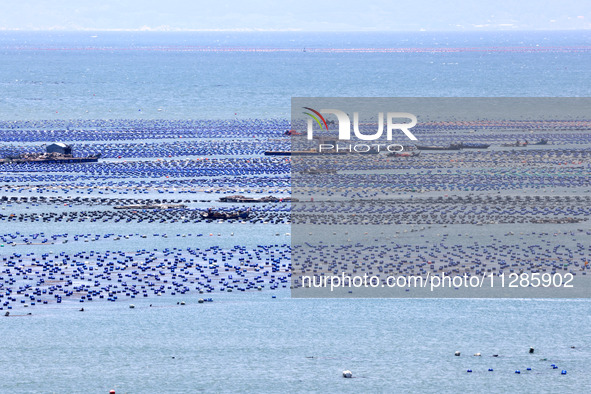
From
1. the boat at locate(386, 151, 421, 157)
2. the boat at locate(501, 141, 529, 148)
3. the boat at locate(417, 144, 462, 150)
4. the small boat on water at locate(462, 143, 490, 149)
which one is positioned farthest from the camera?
the boat at locate(501, 141, 529, 148)

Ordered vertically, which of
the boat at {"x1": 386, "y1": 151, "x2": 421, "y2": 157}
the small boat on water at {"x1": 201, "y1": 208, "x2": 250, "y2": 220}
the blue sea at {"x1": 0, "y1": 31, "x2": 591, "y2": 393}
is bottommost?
the blue sea at {"x1": 0, "y1": 31, "x2": 591, "y2": 393}

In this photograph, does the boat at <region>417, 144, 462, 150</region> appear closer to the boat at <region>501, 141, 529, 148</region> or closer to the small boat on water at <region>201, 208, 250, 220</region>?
the boat at <region>501, 141, 529, 148</region>

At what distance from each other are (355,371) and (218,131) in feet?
288

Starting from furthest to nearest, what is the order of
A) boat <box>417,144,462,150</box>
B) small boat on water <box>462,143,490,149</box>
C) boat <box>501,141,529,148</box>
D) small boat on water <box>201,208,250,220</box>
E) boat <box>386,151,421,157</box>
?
boat <box>501,141,529,148</box> → small boat on water <box>462,143,490,149</box> → boat <box>417,144,462,150</box> → boat <box>386,151,421,157</box> → small boat on water <box>201,208,250,220</box>

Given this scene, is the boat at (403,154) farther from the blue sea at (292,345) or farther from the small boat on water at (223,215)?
the blue sea at (292,345)

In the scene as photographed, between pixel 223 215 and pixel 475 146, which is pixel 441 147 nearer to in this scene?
pixel 475 146

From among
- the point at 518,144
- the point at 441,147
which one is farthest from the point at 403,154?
the point at 518,144

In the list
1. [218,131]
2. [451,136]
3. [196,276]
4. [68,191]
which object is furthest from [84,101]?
[196,276]

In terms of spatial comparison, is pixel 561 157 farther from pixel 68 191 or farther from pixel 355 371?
pixel 355 371

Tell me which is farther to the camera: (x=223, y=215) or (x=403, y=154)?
(x=403, y=154)

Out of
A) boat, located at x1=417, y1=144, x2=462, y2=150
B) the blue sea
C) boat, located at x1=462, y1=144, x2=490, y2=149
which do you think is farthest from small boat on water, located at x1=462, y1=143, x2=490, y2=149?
the blue sea

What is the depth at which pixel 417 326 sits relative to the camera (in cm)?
5303

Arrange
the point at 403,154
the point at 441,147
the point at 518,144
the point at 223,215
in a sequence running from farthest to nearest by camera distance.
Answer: the point at 518,144
the point at 441,147
the point at 403,154
the point at 223,215

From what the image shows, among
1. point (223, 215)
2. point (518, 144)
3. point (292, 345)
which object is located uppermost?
point (518, 144)
